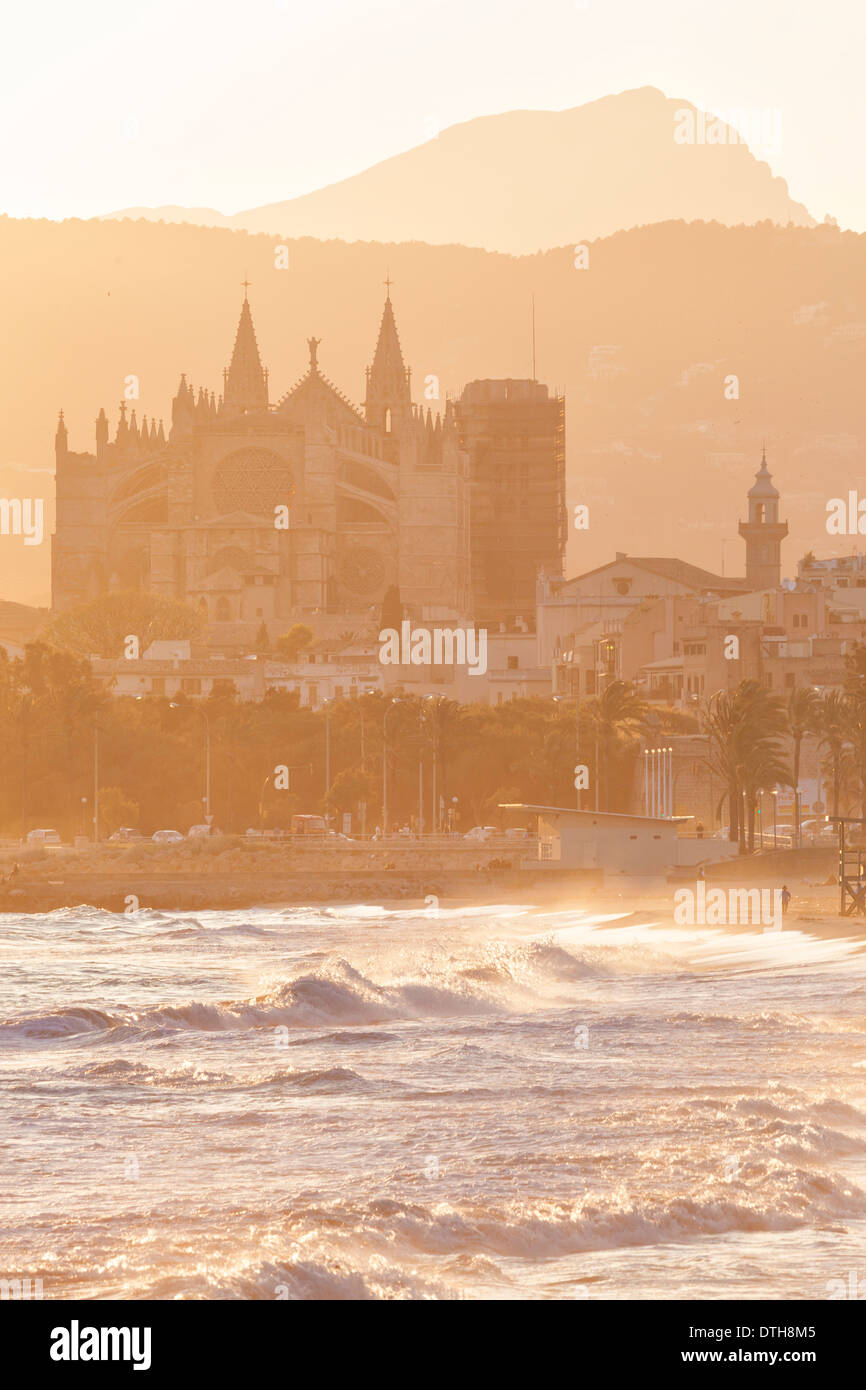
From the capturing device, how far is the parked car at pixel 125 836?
79000mm

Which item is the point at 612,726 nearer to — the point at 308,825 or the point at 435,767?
the point at 435,767

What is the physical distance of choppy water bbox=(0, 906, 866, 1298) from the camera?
18172 millimetres

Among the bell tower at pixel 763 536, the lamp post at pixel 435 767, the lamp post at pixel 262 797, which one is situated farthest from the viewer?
the bell tower at pixel 763 536

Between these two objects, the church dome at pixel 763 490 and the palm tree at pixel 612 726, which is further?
the church dome at pixel 763 490

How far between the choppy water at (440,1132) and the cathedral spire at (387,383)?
151404mm

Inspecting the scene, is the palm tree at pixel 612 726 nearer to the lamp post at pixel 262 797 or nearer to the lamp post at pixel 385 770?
the lamp post at pixel 385 770

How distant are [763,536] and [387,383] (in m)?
46.4

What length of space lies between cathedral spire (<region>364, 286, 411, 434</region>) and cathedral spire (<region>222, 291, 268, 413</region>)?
9871 millimetres

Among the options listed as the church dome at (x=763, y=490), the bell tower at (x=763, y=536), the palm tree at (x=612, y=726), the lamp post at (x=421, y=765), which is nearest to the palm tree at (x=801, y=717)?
the palm tree at (x=612, y=726)

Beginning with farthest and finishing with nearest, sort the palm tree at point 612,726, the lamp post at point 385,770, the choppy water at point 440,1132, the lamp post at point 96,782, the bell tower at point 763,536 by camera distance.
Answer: the bell tower at point 763,536 → the lamp post at point 385,770 → the lamp post at point 96,782 → the palm tree at point 612,726 → the choppy water at point 440,1132

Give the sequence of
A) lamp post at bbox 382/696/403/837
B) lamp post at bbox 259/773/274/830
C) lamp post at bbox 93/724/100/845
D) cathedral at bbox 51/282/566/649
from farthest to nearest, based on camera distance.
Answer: cathedral at bbox 51/282/566/649
lamp post at bbox 259/773/274/830
lamp post at bbox 382/696/403/837
lamp post at bbox 93/724/100/845

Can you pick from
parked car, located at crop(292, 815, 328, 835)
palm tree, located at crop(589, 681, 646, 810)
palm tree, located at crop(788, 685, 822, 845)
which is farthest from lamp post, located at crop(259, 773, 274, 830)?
palm tree, located at crop(788, 685, 822, 845)

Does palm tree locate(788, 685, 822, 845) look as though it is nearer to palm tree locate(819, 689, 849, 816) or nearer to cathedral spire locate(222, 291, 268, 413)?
palm tree locate(819, 689, 849, 816)
